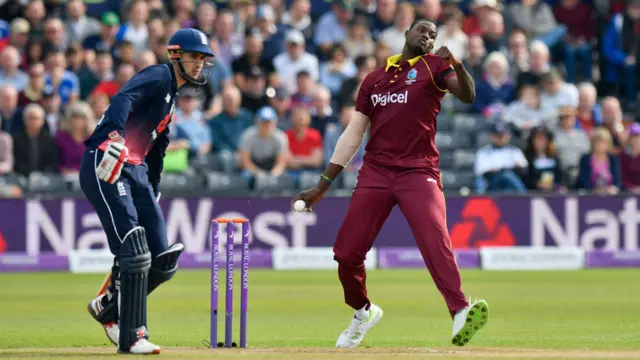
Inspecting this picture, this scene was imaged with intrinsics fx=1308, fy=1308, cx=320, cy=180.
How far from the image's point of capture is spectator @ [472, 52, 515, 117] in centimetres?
1605

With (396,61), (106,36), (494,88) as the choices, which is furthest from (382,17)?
(396,61)

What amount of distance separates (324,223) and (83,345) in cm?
653

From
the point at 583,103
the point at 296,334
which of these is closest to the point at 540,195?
the point at 583,103

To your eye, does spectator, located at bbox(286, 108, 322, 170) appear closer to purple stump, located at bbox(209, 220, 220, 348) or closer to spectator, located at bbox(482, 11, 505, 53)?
spectator, located at bbox(482, 11, 505, 53)

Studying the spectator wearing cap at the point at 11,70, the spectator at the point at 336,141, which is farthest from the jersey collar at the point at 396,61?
the spectator wearing cap at the point at 11,70

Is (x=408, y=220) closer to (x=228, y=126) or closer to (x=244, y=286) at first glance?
(x=244, y=286)

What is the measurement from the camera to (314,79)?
16.6 m

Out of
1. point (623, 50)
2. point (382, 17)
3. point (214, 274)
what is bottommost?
point (214, 274)

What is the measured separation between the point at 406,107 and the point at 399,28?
31.3 feet

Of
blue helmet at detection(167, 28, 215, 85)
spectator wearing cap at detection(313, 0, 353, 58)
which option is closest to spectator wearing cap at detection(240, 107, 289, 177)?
spectator wearing cap at detection(313, 0, 353, 58)

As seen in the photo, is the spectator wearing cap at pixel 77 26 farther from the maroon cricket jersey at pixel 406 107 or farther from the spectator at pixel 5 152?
the maroon cricket jersey at pixel 406 107

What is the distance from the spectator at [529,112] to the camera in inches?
619

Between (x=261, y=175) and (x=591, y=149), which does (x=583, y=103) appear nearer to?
(x=591, y=149)

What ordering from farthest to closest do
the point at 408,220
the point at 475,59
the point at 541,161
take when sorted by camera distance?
1. the point at 475,59
2. the point at 541,161
3. the point at 408,220
